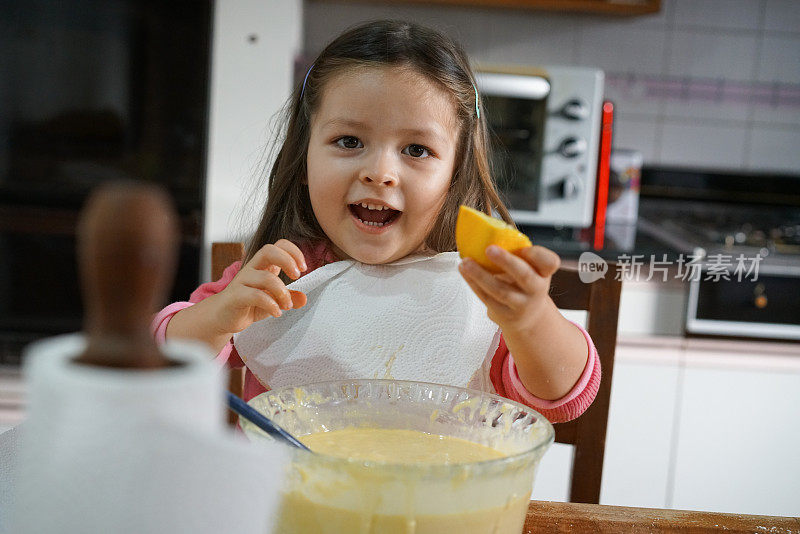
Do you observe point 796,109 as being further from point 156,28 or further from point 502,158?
point 156,28

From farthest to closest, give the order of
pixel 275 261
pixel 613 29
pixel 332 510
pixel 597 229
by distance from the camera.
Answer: pixel 613 29, pixel 597 229, pixel 275 261, pixel 332 510

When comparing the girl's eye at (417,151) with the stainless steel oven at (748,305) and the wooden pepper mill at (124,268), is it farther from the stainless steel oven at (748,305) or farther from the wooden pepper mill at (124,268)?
the stainless steel oven at (748,305)

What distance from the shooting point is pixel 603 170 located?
2057 mm

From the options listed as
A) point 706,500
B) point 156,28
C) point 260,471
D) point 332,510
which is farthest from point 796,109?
point 260,471

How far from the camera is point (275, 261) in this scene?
66 cm

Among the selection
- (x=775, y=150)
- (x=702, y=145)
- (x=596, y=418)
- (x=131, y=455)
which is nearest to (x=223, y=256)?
(x=596, y=418)

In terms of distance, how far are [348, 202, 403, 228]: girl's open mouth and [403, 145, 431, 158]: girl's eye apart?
6 centimetres

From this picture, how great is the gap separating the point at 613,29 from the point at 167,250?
245cm

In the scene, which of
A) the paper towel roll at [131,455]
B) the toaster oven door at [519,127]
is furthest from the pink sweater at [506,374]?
the toaster oven door at [519,127]

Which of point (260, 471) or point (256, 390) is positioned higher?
Answer: point (260, 471)

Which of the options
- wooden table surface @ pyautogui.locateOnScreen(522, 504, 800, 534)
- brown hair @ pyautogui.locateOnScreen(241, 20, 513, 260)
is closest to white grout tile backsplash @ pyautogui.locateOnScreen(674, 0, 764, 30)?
brown hair @ pyautogui.locateOnScreen(241, 20, 513, 260)

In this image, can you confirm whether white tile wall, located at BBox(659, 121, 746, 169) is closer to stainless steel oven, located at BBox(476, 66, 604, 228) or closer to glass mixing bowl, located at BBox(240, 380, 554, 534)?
stainless steel oven, located at BBox(476, 66, 604, 228)

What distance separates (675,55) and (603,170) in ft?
2.10

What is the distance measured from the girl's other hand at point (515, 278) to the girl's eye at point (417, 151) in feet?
0.99
